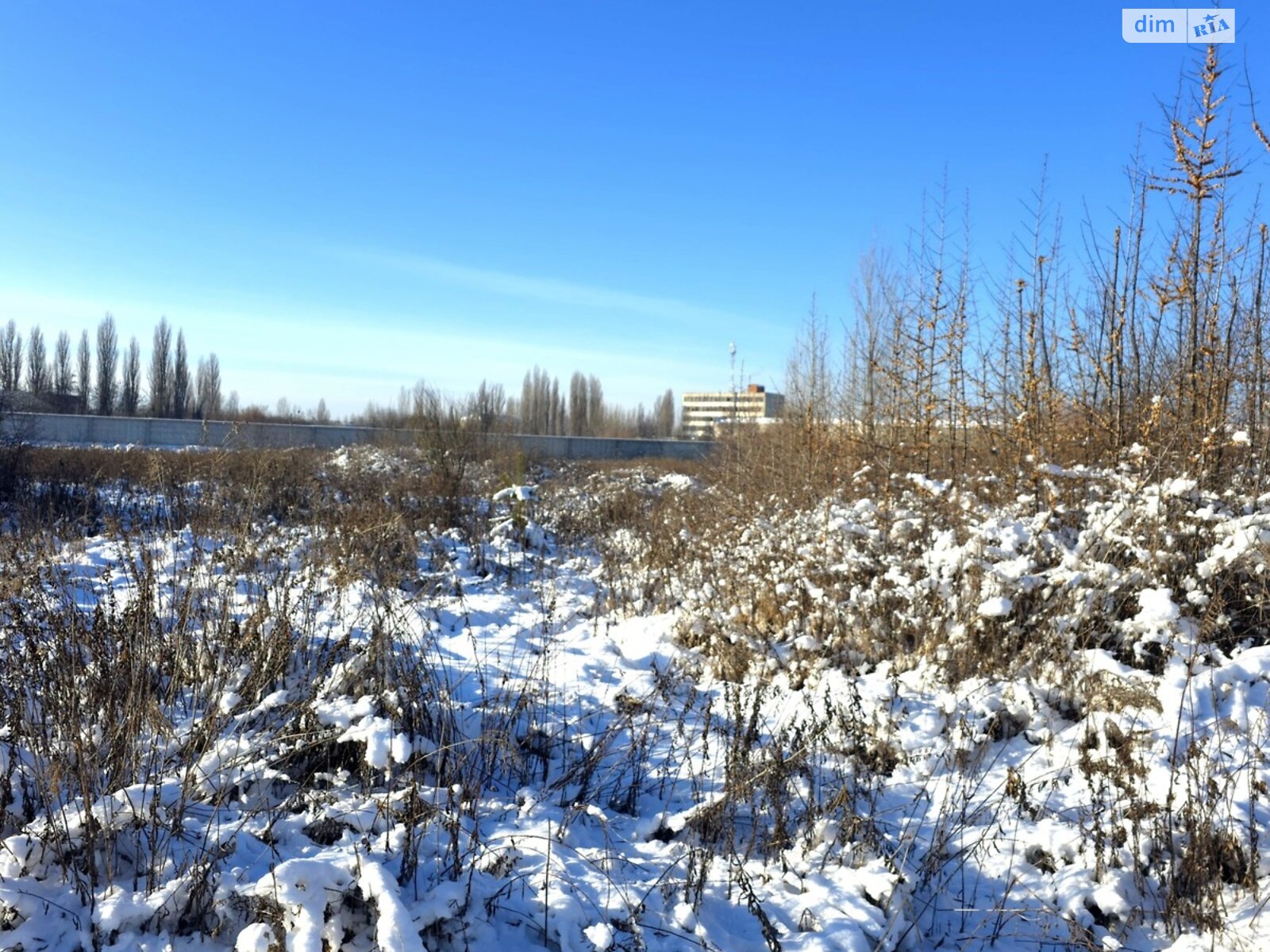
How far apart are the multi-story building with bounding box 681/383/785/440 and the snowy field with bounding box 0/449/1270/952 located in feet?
42.2

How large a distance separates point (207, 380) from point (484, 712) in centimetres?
4452

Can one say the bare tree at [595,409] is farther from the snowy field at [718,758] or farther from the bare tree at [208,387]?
the snowy field at [718,758]

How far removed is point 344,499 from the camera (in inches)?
513

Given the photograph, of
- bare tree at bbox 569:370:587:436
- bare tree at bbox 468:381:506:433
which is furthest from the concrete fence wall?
bare tree at bbox 569:370:587:436

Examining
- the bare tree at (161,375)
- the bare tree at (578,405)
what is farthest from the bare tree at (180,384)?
the bare tree at (578,405)

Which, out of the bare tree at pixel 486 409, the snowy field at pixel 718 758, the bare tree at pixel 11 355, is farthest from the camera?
the bare tree at pixel 11 355

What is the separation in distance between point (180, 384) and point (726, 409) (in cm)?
3010

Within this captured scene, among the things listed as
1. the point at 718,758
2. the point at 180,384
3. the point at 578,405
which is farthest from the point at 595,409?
the point at 718,758

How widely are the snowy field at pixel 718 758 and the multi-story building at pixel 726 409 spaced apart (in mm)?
12861

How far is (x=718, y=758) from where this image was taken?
13.7 ft

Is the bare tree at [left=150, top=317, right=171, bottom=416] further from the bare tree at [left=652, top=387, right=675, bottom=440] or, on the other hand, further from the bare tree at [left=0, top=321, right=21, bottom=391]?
the bare tree at [left=652, top=387, right=675, bottom=440]

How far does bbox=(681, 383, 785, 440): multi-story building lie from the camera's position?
67.7ft

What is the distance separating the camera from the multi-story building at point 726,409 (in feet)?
67.7

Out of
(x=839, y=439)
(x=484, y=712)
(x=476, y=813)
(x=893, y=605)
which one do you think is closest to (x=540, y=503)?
(x=839, y=439)
